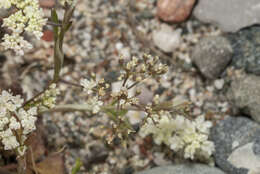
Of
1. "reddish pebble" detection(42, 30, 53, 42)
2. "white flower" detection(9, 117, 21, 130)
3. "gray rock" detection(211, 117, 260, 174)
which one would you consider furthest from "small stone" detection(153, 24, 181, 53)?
"white flower" detection(9, 117, 21, 130)

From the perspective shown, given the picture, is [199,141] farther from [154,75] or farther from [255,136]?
[154,75]

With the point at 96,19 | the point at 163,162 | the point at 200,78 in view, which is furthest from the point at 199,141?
the point at 96,19

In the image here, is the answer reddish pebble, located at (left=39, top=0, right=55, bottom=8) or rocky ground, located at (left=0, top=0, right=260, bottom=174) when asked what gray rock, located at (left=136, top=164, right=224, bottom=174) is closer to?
rocky ground, located at (left=0, top=0, right=260, bottom=174)

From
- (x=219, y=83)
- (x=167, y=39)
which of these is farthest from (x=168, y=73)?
(x=219, y=83)

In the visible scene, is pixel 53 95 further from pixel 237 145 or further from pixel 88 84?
pixel 237 145

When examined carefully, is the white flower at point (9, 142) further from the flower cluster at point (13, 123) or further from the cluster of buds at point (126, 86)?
the cluster of buds at point (126, 86)

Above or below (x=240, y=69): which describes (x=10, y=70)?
above
